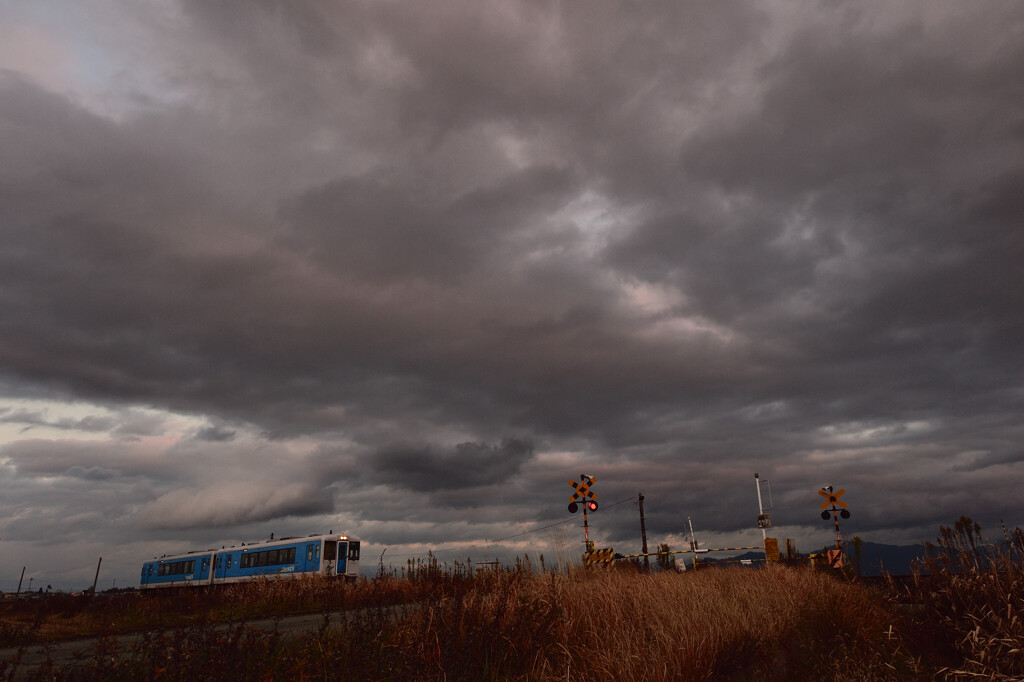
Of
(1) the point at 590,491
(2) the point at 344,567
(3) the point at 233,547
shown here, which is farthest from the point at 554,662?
(3) the point at 233,547

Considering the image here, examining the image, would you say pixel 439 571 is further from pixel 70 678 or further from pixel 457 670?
pixel 70 678

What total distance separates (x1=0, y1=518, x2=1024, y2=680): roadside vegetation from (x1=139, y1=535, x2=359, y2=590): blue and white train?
1987 cm

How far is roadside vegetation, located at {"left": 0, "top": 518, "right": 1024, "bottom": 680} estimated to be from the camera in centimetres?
623

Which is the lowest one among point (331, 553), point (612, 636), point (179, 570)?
point (612, 636)

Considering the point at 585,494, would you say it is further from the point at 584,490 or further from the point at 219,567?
the point at 219,567

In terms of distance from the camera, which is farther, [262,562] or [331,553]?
[262,562]

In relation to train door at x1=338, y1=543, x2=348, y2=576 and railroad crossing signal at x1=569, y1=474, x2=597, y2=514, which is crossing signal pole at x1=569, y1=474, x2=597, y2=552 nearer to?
railroad crossing signal at x1=569, y1=474, x2=597, y2=514

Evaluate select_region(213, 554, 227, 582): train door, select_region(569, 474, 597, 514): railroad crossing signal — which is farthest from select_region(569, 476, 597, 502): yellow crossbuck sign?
select_region(213, 554, 227, 582): train door

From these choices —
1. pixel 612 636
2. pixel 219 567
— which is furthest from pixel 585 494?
pixel 219 567

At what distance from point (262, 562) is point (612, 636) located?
30.2 meters

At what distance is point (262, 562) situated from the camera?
32.7 m

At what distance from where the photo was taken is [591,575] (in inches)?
438

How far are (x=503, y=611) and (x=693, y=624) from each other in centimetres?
270

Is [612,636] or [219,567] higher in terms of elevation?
[219,567]
